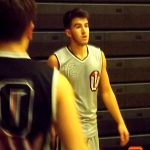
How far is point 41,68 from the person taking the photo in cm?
188

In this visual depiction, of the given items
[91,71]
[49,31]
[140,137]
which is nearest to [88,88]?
[91,71]

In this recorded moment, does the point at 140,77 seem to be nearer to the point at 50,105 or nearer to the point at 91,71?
the point at 91,71

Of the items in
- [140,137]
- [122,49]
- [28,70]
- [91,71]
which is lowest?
[140,137]

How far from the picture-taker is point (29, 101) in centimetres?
188

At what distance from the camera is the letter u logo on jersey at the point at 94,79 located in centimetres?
439

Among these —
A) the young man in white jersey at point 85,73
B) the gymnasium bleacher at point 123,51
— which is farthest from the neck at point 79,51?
the gymnasium bleacher at point 123,51

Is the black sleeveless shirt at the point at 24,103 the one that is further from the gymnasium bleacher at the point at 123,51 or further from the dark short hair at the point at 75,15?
the gymnasium bleacher at the point at 123,51

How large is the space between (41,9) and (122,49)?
125cm

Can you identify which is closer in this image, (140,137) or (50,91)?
(50,91)

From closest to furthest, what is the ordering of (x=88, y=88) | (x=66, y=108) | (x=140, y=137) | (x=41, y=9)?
(x=66, y=108) < (x=88, y=88) < (x=41, y=9) < (x=140, y=137)

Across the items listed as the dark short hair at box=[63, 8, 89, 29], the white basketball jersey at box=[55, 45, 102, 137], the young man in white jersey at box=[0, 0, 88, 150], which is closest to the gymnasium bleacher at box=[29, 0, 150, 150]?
the dark short hair at box=[63, 8, 89, 29]

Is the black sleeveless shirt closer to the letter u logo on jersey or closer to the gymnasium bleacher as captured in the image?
the letter u logo on jersey

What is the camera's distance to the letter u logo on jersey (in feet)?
14.4

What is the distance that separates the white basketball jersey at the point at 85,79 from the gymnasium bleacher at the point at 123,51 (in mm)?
1585
